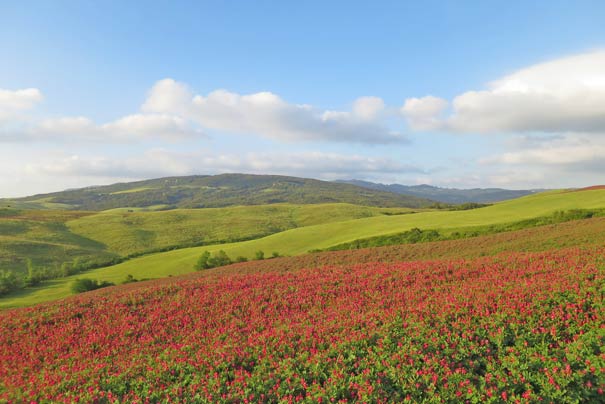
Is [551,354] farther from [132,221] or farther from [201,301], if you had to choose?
[132,221]

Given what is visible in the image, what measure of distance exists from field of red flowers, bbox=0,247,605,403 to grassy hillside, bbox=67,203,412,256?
8115cm

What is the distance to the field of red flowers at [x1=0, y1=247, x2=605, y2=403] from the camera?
751 centimetres

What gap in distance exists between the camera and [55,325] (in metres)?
15.4

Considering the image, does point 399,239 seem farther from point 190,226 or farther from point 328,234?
point 190,226

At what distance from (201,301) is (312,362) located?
9065 mm

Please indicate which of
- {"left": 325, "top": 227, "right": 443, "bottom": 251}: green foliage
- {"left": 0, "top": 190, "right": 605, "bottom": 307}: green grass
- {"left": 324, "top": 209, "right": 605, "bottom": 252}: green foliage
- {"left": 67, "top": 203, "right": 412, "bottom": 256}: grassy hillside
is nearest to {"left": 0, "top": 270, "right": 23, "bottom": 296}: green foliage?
{"left": 0, "top": 190, "right": 605, "bottom": 307}: green grass

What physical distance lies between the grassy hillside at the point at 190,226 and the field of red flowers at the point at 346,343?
81153 mm

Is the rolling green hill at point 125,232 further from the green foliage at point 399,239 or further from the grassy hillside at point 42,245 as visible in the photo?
the green foliage at point 399,239

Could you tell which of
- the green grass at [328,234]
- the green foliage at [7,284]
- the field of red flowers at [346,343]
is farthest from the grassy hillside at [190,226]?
the field of red flowers at [346,343]

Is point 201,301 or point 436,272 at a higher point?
point 436,272

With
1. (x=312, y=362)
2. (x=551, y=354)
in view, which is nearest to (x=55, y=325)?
(x=312, y=362)

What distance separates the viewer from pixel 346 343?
9547mm

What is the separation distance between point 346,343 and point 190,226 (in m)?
119

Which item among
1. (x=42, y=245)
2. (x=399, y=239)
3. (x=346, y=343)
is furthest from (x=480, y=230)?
(x=42, y=245)
